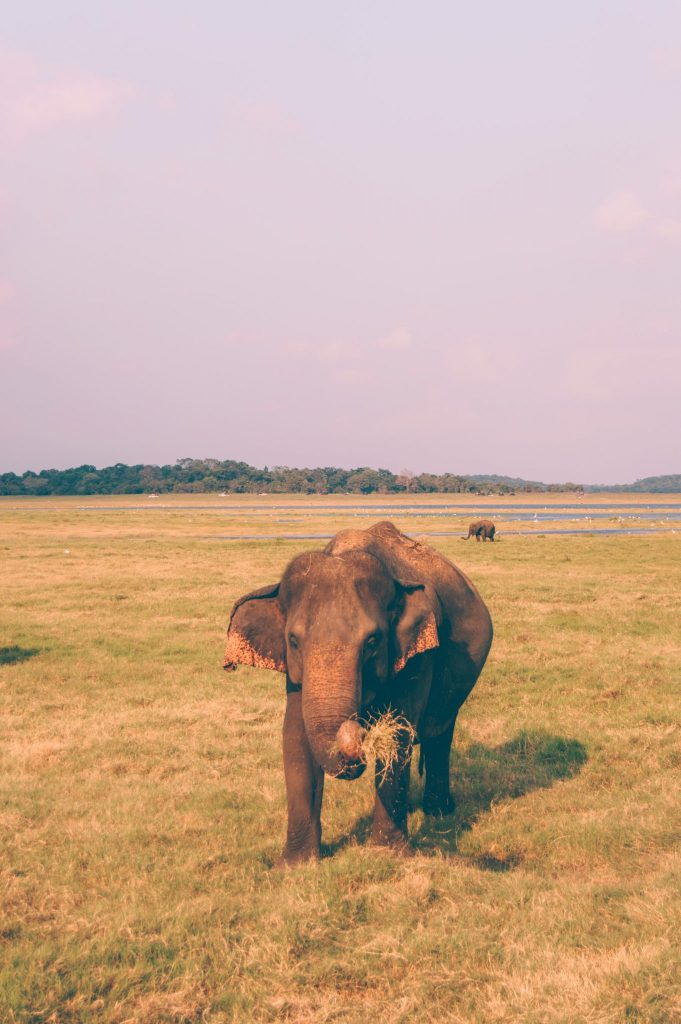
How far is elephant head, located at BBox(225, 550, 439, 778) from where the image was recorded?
5914mm

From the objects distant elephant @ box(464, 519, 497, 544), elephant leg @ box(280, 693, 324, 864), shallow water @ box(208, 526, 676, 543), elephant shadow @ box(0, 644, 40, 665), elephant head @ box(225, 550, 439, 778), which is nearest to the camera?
elephant head @ box(225, 550, 439, 778)

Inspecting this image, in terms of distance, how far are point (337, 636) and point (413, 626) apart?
936mm

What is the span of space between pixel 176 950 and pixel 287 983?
2.90ft

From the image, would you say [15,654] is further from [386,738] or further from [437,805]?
[386,738]

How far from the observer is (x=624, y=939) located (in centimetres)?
573

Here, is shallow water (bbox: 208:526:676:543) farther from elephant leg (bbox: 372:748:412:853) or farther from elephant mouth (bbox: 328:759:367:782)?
elephant mouth (bbox: 328:759:367:782)

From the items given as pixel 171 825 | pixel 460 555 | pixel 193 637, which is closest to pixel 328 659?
pixel 171 825

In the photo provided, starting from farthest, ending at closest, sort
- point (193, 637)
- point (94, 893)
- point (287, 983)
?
point (193, 637) → point (94, 893) → point (287, 983)

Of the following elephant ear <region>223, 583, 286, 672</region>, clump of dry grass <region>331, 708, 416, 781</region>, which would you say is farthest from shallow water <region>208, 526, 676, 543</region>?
clump of dry grass <region>331, 708, 416, 781</region>

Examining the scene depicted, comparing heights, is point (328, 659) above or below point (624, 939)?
above

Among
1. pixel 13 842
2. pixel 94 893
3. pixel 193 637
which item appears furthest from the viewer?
pixel 193 637

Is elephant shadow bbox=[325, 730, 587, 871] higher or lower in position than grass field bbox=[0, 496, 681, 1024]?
lower

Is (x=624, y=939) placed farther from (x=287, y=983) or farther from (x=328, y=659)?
(x=328, y=659)

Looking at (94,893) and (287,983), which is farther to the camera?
(94,893)
